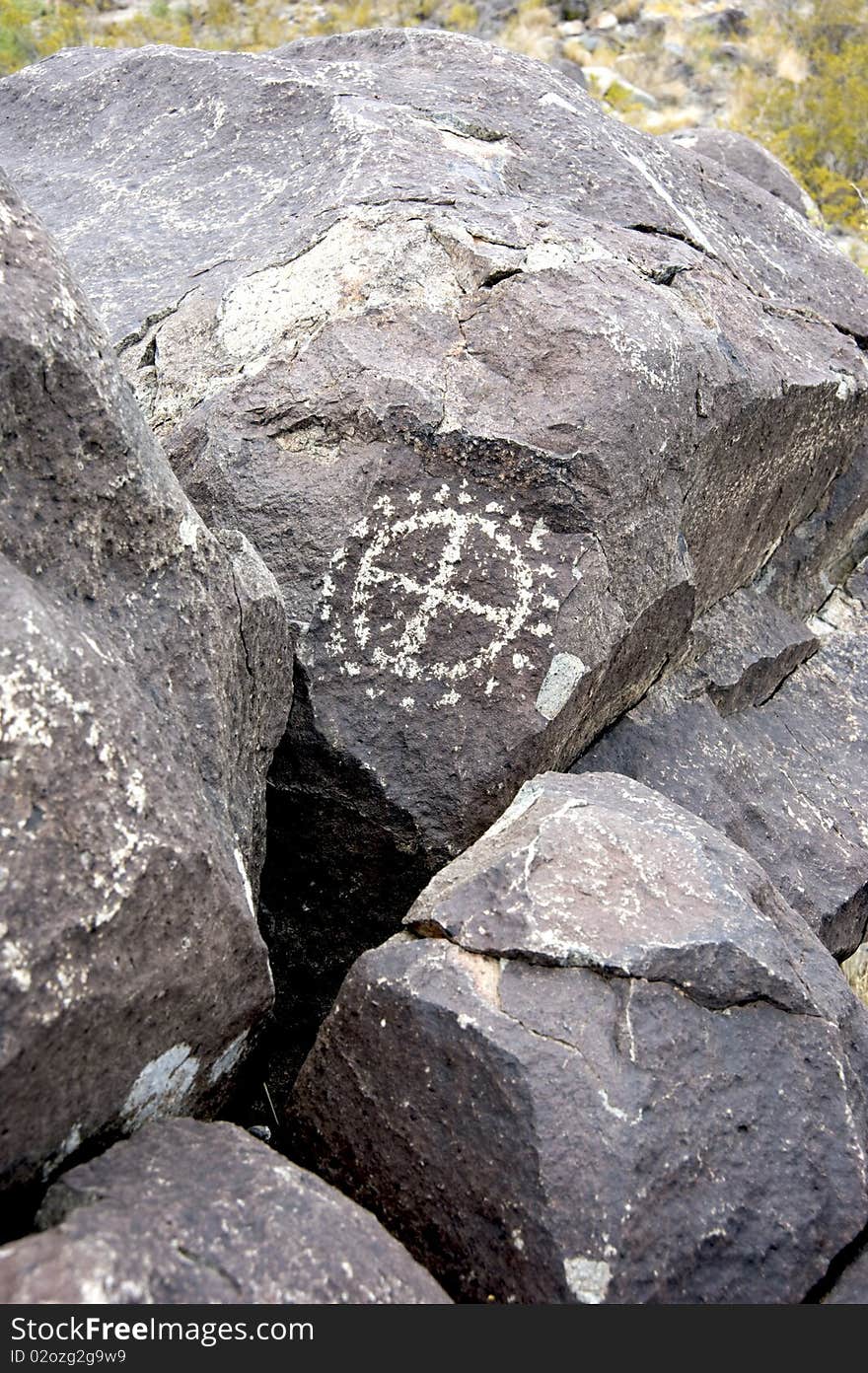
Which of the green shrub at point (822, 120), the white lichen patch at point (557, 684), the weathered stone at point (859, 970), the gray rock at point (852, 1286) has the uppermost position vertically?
the green shrub at point (822, 120)

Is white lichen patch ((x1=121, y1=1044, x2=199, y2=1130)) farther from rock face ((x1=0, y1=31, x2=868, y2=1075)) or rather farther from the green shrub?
the green shrub

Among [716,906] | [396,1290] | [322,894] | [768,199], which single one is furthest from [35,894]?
[768,199]

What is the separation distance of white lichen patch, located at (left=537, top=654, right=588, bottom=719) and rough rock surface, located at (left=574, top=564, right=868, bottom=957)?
0.38 m

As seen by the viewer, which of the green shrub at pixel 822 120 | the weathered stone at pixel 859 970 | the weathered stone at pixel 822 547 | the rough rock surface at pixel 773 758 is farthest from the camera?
the green shrub at pixel 822 120

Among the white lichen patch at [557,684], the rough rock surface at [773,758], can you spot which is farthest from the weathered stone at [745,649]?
the white lichen patch at [557,684]

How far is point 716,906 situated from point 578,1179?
510 millimetres

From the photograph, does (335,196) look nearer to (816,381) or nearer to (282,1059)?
(816,381)

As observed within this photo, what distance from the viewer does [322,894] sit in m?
2.72

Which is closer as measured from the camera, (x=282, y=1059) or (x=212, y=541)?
(x=212, y=541)

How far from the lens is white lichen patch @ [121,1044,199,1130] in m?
1.75

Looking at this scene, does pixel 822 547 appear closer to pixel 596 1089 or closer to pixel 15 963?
pixel 596 1089

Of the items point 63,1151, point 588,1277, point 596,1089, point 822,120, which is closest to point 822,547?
point 596,1089

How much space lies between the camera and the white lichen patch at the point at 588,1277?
5.37 feet

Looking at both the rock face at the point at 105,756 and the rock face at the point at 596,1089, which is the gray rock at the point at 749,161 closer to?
the rock face at the point at 105,756
